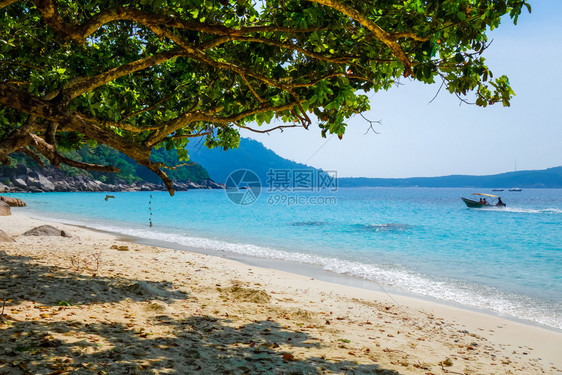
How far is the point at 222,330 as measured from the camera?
508cm

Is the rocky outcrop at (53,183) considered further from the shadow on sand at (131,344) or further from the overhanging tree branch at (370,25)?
the overhanging tree branch at (370,25)

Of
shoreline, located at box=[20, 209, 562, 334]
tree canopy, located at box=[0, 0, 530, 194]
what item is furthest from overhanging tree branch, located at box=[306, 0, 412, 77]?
shoreline, located at box=[20, 209, 562, 334]

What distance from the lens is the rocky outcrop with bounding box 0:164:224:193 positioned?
78.4 m

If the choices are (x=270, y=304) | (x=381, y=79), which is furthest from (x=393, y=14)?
Result: (x=270, y=304)

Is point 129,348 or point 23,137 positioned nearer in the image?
point 129,348

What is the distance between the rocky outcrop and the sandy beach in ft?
221

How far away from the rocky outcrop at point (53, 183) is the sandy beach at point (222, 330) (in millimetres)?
67437

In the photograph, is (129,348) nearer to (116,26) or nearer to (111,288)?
Answer: (111,288)

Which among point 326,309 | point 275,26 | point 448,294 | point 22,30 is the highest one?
point 22,30

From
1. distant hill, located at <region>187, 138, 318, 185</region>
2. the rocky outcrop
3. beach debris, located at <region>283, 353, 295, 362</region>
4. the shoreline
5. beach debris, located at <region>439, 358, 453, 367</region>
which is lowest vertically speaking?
the shoreline

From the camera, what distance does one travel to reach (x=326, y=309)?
7121 mm

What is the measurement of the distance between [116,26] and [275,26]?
4.17 metres

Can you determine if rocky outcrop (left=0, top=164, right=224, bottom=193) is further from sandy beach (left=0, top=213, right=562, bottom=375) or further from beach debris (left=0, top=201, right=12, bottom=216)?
sandy beach (left=0, top=213, right=562, bottom=375)

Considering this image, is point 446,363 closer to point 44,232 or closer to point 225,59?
point 225,59
